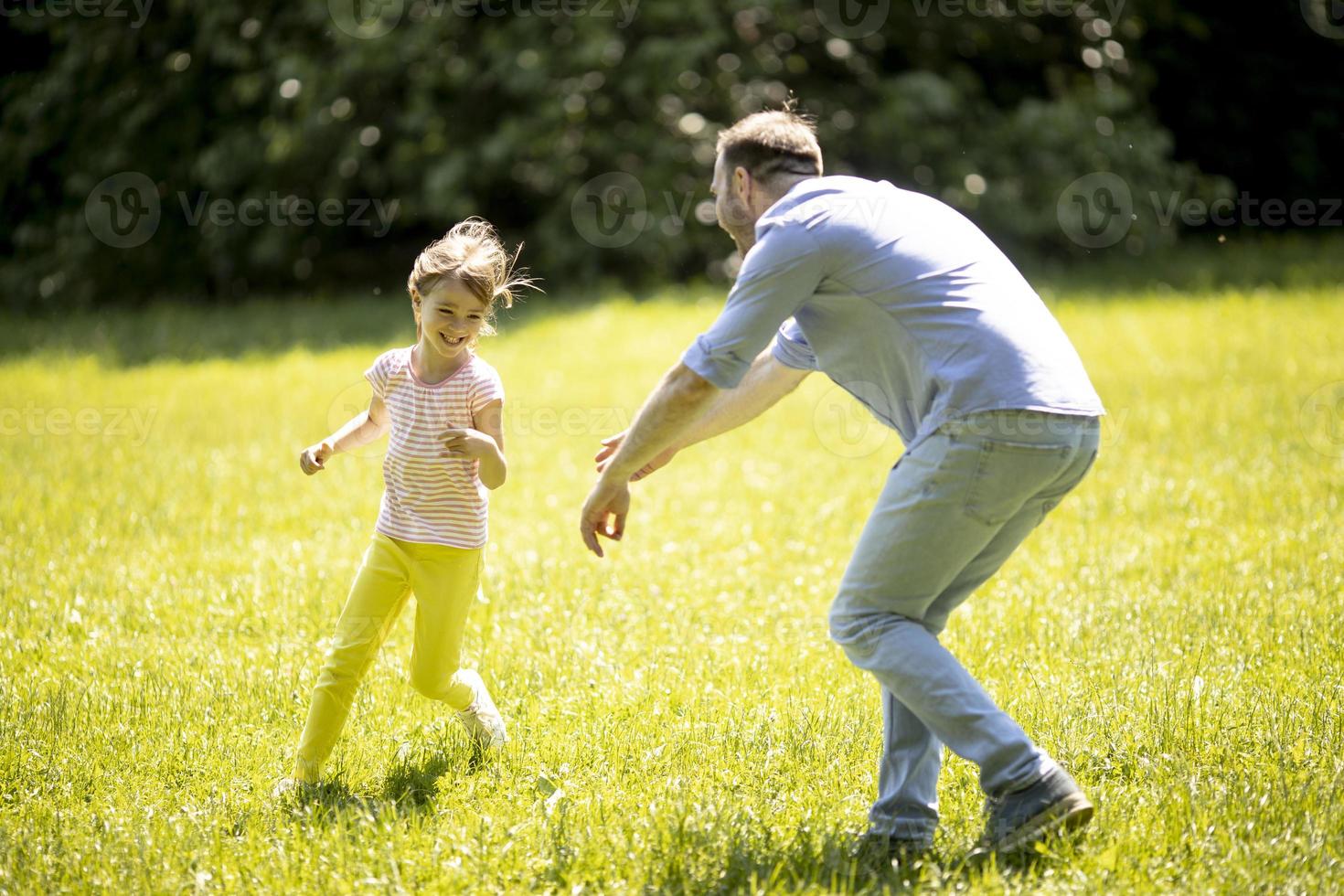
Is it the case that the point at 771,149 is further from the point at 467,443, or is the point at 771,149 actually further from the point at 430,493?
the point at 430,493

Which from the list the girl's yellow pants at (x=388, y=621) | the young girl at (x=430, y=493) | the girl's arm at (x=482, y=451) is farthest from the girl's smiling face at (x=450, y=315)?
the girl's yellow pants at (x=388, y=621)

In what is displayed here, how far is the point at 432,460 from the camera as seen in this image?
3.99 m

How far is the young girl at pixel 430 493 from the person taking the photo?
12.9 feet

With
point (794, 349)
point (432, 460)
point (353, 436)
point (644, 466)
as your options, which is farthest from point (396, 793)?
point (794, 349)

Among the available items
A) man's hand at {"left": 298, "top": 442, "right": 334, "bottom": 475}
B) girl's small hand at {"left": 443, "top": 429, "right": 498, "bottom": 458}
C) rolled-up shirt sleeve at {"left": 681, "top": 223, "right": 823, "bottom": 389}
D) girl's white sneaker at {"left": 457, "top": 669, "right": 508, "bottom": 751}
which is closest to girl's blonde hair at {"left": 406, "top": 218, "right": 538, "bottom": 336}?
girl's small hand at {"left": 443, "top": 429, "right": 498, "bottom": 458}

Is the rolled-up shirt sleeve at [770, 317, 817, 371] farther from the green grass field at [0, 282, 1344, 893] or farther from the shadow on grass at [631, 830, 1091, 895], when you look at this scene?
the shadow on grass at [631, 830, 1091, 895]

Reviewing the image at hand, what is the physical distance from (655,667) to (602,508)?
1573mm

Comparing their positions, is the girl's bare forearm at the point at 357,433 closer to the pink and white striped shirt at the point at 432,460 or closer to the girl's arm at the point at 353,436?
the girl's arm at the point at 353,436

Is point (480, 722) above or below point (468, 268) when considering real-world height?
below

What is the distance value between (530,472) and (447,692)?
4360mm

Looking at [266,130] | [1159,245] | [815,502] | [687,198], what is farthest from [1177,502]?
[266,130]

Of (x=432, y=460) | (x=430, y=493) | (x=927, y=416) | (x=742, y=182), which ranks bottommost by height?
(x=430, y=493)

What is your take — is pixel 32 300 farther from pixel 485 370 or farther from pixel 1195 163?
pixel 1195 163

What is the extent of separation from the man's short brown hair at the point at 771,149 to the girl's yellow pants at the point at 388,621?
4.91ft
